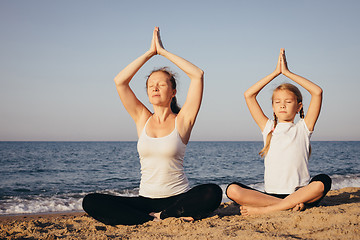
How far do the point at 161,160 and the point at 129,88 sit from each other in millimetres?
1051

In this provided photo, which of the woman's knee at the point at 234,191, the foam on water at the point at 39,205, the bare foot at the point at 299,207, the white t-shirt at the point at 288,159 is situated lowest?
the foam on water at the point at 39,205

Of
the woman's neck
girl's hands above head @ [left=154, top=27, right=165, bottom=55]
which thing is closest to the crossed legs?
the woman's neck

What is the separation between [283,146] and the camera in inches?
161

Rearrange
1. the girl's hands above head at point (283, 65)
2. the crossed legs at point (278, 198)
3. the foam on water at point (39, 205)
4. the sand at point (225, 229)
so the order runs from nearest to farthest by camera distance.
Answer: the sand at point (225, 229) < the crossed legs at point (278, 198) < the girl's hands above head at point (283, 65) < the foam on water at point (39, 205)

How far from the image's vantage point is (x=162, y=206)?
12.1 feet

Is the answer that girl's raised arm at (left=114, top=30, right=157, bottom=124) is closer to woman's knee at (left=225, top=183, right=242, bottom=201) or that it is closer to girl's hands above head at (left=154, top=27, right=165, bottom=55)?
girl's hands above head at (left=154, top=27, right=165, bottom=55)

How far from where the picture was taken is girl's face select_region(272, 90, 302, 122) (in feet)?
13.8

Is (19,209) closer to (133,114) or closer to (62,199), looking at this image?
(62,199)

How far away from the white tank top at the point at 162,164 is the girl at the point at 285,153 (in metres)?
0.81

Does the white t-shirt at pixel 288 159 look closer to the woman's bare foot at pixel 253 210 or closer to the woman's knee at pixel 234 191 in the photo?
the woman's bare foot at pixel 253 210

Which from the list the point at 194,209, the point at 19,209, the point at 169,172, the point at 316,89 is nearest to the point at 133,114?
the point at 169,172

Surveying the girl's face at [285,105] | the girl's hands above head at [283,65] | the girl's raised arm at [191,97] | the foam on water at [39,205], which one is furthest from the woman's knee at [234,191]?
the foam on water at [39,205]

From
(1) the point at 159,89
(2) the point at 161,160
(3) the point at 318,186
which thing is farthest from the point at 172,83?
(3) the point at 318,186

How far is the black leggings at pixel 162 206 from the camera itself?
11.7 feet
